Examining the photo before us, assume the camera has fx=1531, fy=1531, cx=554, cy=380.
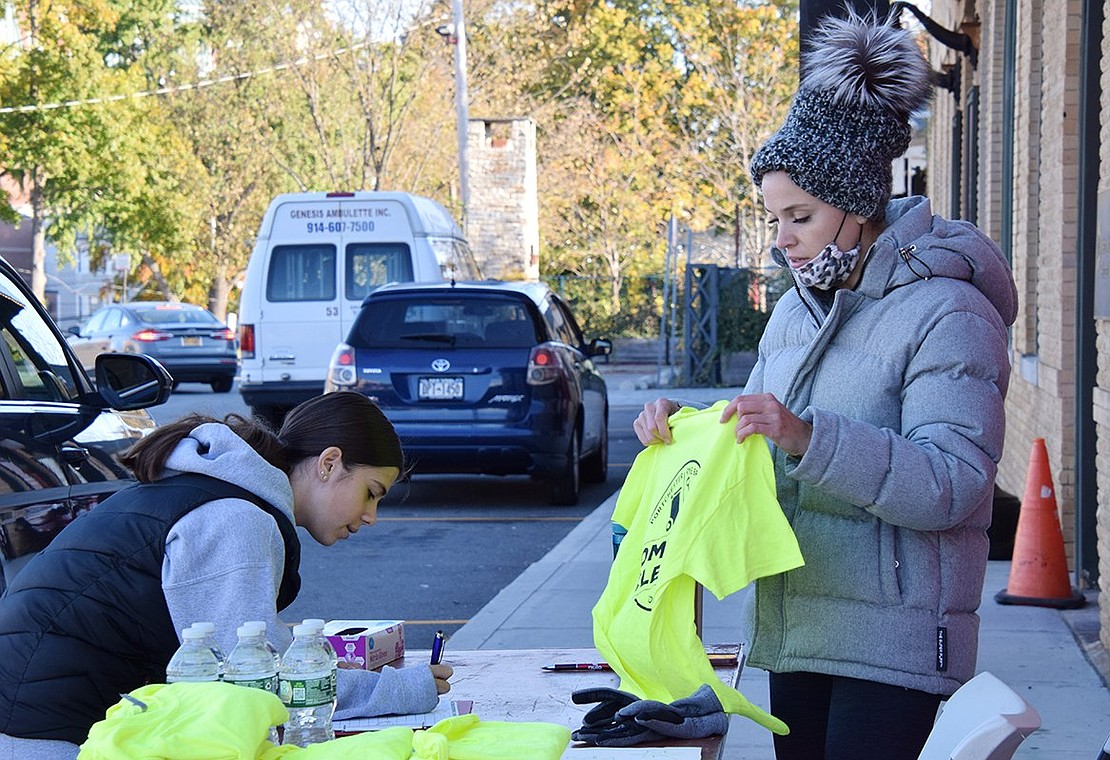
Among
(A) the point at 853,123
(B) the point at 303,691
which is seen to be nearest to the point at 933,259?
(A) the point at 853,123

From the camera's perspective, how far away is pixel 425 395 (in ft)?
39.9

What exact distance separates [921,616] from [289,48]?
1262 inches

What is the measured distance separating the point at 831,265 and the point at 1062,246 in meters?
5.42

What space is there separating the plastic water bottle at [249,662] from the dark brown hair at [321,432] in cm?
61

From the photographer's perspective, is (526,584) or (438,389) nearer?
(526,584)

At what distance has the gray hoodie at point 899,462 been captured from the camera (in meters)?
2.86

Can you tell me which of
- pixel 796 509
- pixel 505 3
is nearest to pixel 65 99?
pixel 505 3

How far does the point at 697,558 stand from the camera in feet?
9.91

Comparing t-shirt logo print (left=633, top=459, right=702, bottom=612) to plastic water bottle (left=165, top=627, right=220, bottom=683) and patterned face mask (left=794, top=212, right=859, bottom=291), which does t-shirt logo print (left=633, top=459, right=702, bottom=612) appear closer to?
patterned face mask (left=794, top=212, right=859, bottom=291)

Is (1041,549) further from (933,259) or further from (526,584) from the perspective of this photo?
(933,259)

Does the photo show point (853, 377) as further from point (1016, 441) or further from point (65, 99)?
point (65, 99)

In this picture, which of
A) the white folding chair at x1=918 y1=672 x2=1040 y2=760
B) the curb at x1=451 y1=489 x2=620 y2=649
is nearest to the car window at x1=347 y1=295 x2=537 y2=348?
the curb at x1=451 y1=489 x2=620 y2=649

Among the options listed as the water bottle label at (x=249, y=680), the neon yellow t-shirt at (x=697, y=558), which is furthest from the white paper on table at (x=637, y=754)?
the water bottle label at (x=249, y=680)

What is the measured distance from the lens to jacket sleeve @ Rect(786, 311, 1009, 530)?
284 cm
